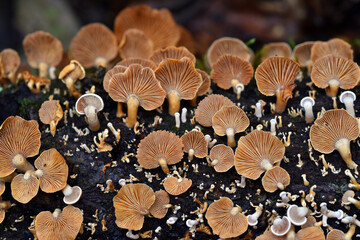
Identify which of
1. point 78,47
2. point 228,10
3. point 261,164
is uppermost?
point 78,47

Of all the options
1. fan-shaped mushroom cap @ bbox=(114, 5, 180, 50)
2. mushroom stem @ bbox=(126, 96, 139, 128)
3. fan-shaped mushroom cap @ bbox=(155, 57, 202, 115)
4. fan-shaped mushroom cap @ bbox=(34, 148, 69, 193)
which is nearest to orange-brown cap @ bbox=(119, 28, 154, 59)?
fan-shaped mushroom cap @ bbox=(114, 5, 180, 50)

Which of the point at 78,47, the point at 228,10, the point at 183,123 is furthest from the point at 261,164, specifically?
the point at 228,10

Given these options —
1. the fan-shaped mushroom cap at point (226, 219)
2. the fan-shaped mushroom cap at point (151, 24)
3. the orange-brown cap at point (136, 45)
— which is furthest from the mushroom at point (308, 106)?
the fan-shaped mushroom cap at point (151, 24)

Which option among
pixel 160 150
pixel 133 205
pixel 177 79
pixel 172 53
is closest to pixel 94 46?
pixel 172 53

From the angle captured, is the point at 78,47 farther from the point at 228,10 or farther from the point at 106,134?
the point at 228,10

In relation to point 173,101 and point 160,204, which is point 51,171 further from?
point 173,101

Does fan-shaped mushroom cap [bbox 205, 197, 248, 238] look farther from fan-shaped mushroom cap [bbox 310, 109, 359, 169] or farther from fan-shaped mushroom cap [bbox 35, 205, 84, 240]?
fan-shaped mushroom cap [bbox 35, 205, 84, 240]
